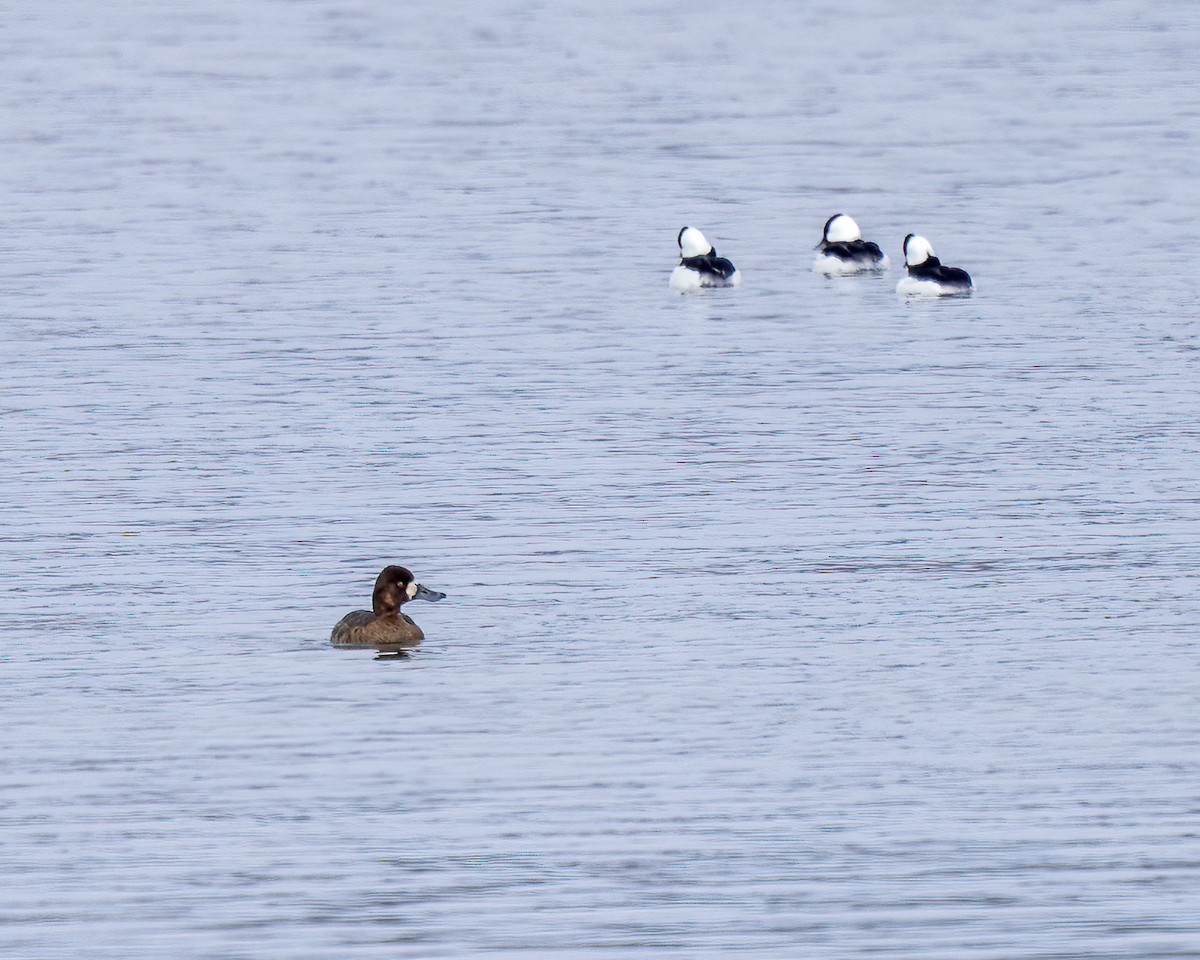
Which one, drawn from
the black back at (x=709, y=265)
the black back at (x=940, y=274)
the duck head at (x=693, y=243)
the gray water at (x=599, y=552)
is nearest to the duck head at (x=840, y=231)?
the gray water at (x=599, y=552)

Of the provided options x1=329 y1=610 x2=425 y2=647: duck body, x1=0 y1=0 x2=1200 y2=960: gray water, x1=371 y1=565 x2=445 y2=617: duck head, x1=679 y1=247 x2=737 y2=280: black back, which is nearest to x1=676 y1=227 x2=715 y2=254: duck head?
x1=679 y1=247 x2=737 y2=280: black back

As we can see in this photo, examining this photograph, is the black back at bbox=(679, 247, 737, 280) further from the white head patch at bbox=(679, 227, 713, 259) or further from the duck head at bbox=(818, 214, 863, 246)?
the duck head at bbox=(818, 214, 863, 246)

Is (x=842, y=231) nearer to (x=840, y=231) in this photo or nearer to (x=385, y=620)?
(x=840, y=231)

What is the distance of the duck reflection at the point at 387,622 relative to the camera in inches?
556

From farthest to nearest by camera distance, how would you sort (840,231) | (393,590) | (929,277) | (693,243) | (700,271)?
(840,231) → (693,243) → (700,271) → (929,277) → (393,590)

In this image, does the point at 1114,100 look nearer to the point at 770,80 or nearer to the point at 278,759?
the point at 770,80

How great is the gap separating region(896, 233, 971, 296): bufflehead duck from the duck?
12324 millimetres

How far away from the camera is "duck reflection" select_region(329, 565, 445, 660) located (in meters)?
14.1

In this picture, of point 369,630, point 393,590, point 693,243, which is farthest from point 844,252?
point 369,630

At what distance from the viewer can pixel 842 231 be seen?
92.6ft

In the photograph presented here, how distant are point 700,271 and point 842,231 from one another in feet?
8.15

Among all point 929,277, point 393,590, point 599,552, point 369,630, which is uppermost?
point 929,277

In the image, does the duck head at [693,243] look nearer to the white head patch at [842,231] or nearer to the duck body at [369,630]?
the white head patch at [842,231]

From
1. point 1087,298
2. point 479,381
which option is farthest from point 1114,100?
point 479,381
